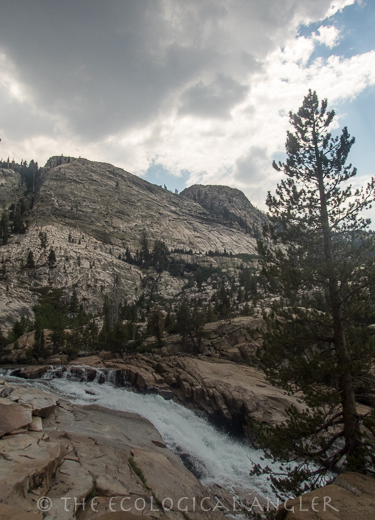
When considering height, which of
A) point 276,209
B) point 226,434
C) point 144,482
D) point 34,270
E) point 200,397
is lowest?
point 226,434

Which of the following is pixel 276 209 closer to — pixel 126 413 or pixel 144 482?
pixel 144 482

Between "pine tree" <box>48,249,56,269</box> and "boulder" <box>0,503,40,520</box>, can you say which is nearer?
"boulder" <box>0,503,40,520</box>

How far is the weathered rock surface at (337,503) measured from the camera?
238 inches

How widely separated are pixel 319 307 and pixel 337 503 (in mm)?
7538

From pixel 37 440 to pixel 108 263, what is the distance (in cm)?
14906


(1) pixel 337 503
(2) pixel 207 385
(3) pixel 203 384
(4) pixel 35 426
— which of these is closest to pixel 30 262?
(3) pixel 203 384

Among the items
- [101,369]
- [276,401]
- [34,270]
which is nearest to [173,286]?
[34,270]

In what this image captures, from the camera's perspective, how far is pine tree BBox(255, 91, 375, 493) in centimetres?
1031

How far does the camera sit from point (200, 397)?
29266 mm

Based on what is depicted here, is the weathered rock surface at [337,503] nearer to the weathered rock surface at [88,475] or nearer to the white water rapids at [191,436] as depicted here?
the weathered rock surface at [88,475]

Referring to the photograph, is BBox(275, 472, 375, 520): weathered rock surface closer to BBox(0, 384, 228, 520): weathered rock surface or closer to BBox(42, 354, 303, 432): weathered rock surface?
BBox(0, 384, 228, 520): weathered rock surface

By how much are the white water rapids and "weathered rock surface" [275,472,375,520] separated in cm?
741

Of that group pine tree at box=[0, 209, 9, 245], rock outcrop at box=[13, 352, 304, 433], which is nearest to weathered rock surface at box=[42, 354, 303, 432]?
rock outcrop at box=[13, 352, 304, 433]

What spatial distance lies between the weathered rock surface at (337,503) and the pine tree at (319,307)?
1.70 meters
